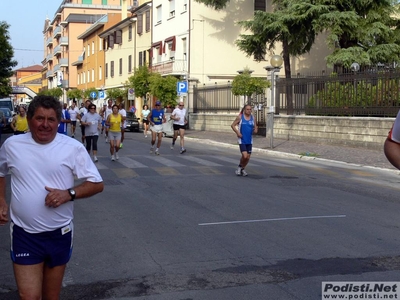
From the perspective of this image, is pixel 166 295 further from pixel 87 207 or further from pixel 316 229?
pixel 87 207

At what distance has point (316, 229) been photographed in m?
8.34

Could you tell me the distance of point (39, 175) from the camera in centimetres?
391

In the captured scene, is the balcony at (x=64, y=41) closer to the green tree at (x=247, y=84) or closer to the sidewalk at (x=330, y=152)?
the green tree at (x=247, y=84)

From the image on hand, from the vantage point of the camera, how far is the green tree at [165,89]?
37875mm

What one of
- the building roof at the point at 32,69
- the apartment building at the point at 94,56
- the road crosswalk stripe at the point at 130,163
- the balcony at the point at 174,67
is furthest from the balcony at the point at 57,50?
the building roof at the point at 32,69

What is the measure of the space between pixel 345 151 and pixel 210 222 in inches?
554

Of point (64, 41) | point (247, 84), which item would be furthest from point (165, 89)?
point (64, 41)

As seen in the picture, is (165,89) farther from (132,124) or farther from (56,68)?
(56,68)

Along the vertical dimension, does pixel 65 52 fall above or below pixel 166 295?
above

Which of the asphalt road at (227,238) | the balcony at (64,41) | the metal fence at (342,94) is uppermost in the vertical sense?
the balcony at (64,41)

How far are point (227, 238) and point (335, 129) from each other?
1736 centimetres

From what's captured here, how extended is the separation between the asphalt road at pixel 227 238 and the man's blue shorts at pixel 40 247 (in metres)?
1.59

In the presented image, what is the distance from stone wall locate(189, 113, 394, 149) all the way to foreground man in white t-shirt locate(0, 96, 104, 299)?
1850cm

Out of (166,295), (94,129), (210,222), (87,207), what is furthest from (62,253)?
(94,129)
